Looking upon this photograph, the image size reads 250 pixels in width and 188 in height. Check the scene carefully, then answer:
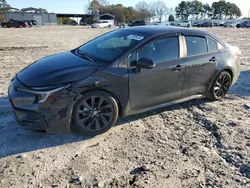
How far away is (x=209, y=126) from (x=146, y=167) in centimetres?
163

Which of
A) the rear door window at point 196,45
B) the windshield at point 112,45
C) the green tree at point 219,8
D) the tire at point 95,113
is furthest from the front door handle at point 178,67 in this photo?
the green tree at point 219,8

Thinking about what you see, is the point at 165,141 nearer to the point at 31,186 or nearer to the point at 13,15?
the point at 31,186

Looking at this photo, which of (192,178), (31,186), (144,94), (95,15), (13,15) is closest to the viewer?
(31,186)

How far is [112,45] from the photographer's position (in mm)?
4039

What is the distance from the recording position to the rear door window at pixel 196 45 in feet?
13.8

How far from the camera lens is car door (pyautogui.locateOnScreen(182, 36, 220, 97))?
4.20 m

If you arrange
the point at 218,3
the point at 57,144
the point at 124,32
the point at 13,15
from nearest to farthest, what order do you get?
1. the point at 57,144
2. the point at 124,32
3. the point at 13,15
4. the point at 218,3

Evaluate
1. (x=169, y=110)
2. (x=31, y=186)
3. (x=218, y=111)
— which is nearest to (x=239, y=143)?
(x=218, y=111)

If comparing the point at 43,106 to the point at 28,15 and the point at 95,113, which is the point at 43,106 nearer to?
the point at 95,113

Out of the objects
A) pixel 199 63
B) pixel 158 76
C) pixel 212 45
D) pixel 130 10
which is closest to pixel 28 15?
pixel 130 10

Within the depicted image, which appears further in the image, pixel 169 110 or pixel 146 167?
pixel 169 110

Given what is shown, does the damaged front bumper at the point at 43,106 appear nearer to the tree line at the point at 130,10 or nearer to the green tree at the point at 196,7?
the tree line at the point at 130,10

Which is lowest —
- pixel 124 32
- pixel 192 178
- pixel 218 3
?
pixel 192 178

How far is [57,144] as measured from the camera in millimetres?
3312
